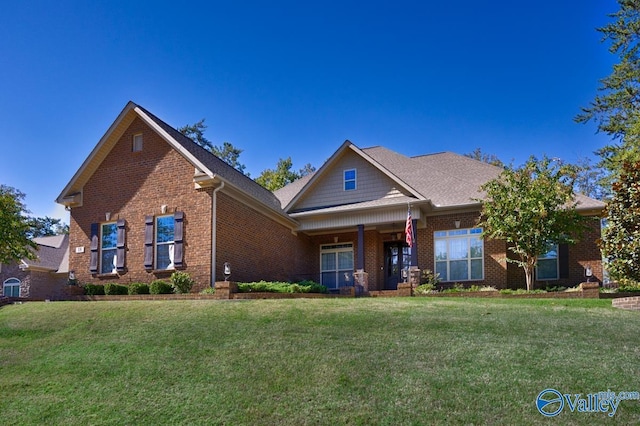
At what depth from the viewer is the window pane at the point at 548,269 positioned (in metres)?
20.3

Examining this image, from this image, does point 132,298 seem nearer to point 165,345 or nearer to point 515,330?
point 165,345

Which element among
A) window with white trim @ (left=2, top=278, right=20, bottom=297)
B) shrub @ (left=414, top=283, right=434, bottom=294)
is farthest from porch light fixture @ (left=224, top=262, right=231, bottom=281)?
window with white trim @ (left=2, top=278, right=20, bottom=297)

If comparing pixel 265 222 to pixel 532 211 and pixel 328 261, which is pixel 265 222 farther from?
pixel 532 211

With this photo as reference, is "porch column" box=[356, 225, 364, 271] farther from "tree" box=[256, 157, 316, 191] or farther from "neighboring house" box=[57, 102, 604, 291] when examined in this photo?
"tree" box=[256, 157, 316, 191]

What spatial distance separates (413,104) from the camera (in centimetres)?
2542

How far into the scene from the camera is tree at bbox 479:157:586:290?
18047 mm

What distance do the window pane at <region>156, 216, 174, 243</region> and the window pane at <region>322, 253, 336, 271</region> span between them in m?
7.20

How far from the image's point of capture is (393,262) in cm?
2327

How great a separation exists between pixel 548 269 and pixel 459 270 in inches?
116

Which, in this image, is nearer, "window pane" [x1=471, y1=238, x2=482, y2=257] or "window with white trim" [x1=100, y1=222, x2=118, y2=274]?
"window with white trim" [x1=100, y1=222, x2=118, y2=274]

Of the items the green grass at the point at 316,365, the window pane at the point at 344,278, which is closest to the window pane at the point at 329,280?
the window pane at the point at 344,278

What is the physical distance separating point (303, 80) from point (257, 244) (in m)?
7.57

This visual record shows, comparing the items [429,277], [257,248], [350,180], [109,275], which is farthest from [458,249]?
[109,275]

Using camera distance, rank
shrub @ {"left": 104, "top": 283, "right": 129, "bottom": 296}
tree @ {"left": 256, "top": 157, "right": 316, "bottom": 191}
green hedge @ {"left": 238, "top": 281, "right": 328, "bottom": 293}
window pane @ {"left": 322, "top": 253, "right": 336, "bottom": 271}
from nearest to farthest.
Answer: green hedge @ {"left": 238, "top": 281, "right": 328, "bottom": 293}
shrub @ {"left": 104, "top": 283, "right": 129, "bottom": 296}
window pane @ {"left": 322, "top": 253, "right": 336, "bottom": 271}
tree @ {"left": 256, "top": 157, "right": 316, "bottom": 191}
